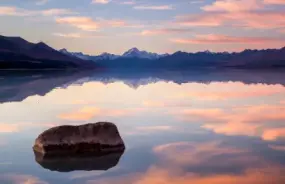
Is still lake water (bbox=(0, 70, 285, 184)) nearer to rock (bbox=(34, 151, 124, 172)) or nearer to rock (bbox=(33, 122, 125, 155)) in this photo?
rock (bbox=(34, 151, 124, 172))

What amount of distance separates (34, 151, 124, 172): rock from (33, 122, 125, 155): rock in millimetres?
240

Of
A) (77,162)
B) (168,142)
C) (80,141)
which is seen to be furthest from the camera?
(168,142)

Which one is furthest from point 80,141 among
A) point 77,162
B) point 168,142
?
point 168,142

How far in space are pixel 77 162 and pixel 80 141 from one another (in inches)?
34.3

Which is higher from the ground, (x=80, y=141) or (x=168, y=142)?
(x=80, y=141)

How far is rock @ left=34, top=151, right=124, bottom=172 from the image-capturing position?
8.73 m

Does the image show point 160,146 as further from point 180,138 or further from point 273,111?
point 273,111

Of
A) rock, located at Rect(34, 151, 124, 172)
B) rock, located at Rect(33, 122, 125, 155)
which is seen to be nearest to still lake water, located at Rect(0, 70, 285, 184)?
rock, located at Rect(34, 151, 124, 172)

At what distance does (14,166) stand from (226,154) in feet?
12.5

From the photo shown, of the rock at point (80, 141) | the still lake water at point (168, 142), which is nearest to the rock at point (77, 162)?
the still lake water at point (168, 142)

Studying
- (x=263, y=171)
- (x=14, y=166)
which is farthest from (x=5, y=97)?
(x=263, y=171)

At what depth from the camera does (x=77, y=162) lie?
30.2 feet

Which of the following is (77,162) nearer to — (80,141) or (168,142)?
(80,141)

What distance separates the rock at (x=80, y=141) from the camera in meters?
9.91
